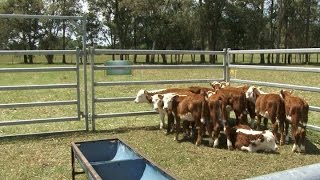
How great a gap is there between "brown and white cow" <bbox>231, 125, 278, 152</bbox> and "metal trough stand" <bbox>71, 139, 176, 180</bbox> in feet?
7.89

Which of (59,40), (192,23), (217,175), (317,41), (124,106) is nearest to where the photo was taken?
(217,175)

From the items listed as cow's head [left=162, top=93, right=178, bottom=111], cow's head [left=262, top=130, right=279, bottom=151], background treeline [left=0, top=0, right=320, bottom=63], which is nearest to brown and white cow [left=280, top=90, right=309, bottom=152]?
cow's head [left=262, top=130, right=279, bottom=151]

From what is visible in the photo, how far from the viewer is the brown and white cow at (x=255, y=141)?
6.62 meters

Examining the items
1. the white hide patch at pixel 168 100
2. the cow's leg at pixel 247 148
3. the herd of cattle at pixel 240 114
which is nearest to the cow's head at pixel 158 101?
the herd of cattle at pixel 240 114

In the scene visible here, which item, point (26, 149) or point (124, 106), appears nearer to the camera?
point (26, 149)

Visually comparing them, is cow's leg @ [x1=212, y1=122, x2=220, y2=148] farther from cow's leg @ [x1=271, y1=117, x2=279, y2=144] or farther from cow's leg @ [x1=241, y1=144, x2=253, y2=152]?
cow's leg @ [x1=271, y1=117, x2=279, y2=144]

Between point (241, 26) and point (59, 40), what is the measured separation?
28117 millimetres

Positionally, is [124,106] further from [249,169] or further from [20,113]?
[249,169]

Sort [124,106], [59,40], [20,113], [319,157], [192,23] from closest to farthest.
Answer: [319,157] < [20,113] < [124,106] < [192,23] < [59,40]

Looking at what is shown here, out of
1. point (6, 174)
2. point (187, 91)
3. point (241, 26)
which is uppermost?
point (241, 26)

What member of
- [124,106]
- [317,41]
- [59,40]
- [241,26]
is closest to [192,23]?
[241,26]

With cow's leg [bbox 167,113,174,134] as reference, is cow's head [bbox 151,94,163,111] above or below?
above

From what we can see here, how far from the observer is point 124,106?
11.6 meters

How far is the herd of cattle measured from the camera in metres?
6.66
